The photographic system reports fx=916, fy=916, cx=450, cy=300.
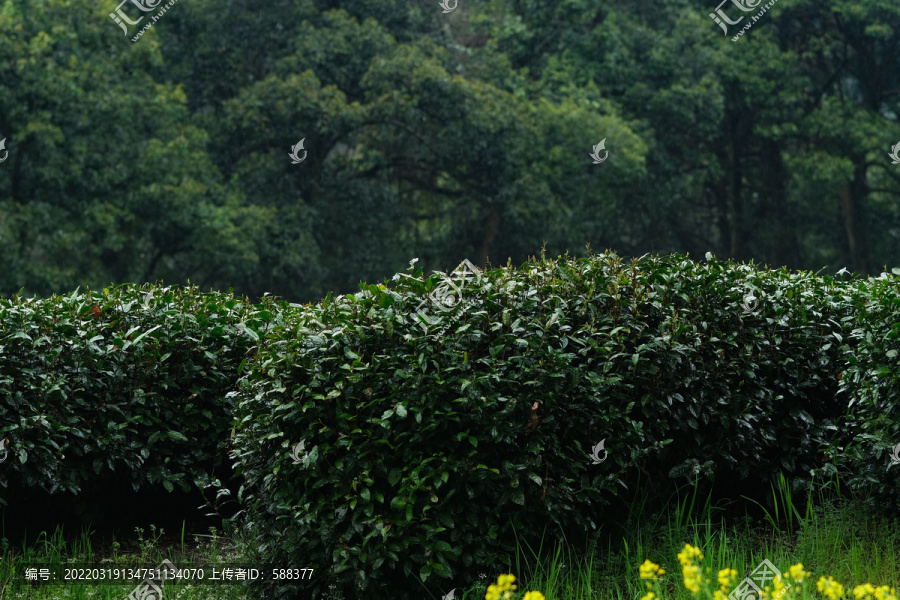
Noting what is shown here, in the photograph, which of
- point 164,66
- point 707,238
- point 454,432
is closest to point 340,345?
point 454,432

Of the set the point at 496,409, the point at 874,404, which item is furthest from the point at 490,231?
the point at 496,409

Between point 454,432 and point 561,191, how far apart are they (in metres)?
17.8

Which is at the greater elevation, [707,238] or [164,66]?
[164,66]

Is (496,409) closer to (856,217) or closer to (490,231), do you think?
(490,231)

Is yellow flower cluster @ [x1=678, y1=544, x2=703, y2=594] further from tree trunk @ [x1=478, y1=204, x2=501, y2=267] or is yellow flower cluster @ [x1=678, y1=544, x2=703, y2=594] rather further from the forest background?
tree trunk @ [x1=478, y1=204, x2=501, y2=267]

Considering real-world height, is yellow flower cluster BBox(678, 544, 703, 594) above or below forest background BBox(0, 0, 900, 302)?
below

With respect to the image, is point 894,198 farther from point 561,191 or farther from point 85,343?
point 85,343

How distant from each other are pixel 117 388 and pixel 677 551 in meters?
2.63

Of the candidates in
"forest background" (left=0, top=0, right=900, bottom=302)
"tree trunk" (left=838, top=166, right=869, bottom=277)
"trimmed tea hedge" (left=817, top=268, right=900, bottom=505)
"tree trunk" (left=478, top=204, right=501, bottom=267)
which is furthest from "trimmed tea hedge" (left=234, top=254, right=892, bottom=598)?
"tree trunk" (left=838, top=166, right=869, bottom=277)

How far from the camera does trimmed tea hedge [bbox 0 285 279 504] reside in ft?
13.7

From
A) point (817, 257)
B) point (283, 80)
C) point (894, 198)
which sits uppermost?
point (283, 80)

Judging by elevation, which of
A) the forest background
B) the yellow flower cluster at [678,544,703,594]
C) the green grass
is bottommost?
the green grass

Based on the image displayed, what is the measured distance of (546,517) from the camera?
3.59 m

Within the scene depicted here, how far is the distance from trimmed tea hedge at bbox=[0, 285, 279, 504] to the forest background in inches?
533
